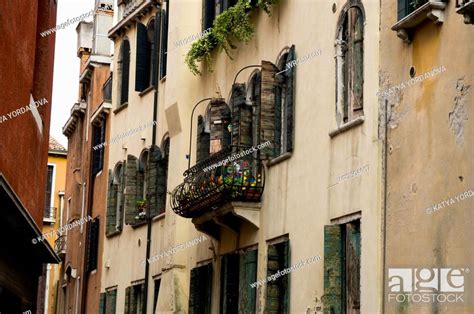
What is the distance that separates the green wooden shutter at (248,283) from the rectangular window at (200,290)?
254cm

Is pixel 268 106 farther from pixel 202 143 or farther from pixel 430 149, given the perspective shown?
pixel 430 149

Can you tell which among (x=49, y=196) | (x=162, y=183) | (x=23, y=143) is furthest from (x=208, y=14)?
(x=49, y=196)

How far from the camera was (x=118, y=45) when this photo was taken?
A: 102ft

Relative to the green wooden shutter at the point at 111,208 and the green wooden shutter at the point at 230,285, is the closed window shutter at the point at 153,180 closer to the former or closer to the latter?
the green wooden shutter at the point at 111,208

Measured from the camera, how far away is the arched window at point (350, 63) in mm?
16906

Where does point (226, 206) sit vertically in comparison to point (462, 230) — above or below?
above

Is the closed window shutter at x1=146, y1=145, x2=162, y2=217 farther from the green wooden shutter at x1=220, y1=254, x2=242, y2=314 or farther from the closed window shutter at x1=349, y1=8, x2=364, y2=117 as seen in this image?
the closed window shutter at x1=349, y1=8, x2=364, y2=117

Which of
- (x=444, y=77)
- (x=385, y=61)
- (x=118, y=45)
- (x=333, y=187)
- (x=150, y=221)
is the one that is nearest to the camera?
(x=444, y=77)

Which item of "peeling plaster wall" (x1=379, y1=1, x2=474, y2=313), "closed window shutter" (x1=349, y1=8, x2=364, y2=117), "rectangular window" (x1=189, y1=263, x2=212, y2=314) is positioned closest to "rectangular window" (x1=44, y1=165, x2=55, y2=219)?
"rectangular window" (x1=189, y1=263, x2=212, y2=314)

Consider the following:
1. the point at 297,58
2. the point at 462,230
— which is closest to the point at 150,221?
the point at 297,58

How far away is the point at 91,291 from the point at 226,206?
13.1m

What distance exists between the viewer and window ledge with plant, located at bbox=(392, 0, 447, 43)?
1455 cm

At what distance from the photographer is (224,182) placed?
786 inches

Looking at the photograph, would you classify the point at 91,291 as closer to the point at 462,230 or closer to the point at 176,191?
the point at 176,191
